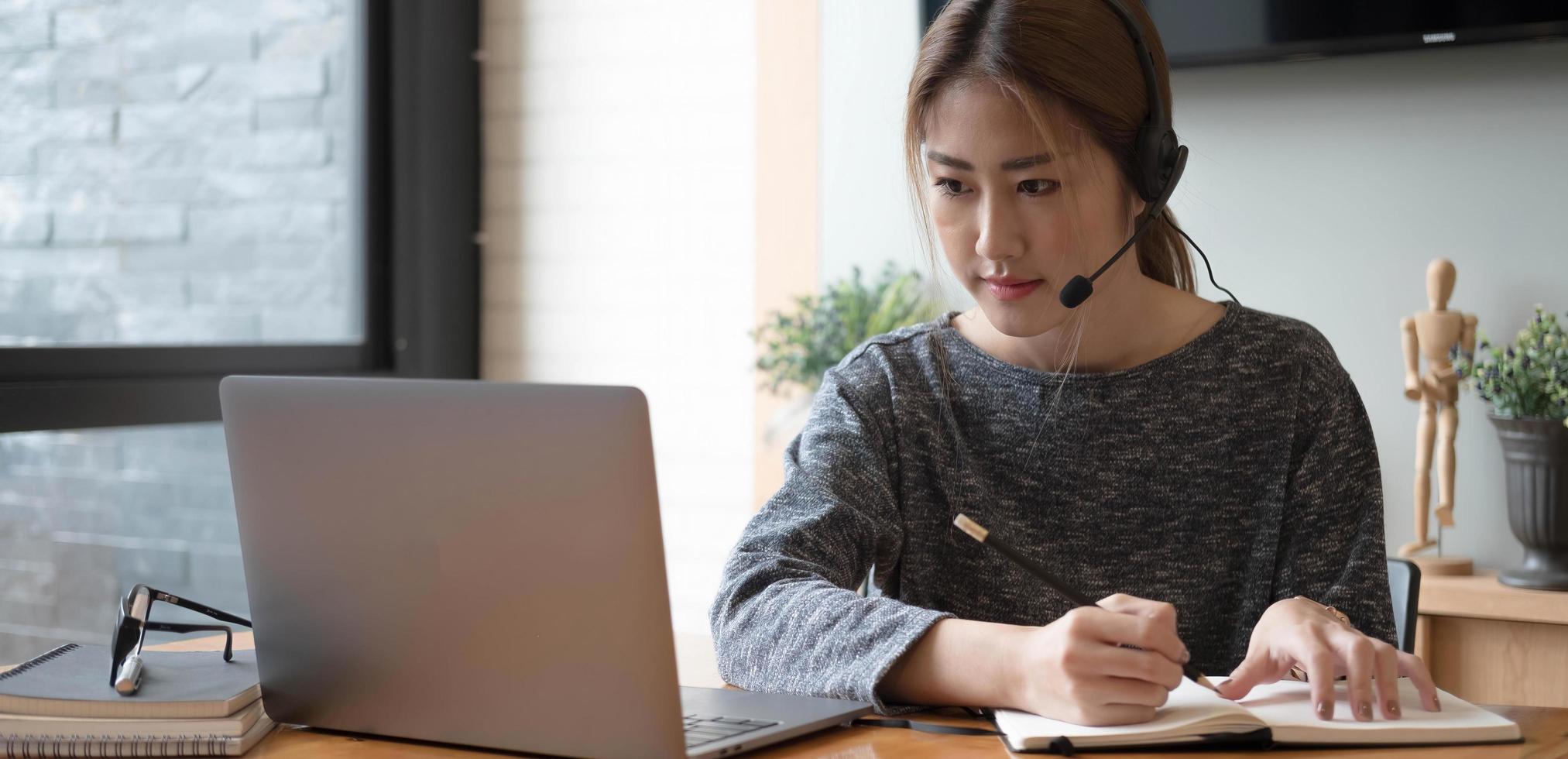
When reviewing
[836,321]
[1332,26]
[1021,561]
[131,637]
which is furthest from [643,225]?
[1021,561]

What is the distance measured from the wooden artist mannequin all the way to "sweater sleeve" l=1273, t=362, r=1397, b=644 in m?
0.97

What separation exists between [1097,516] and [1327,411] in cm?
24

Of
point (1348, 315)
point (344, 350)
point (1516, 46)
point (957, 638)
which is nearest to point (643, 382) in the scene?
point (344, 350)

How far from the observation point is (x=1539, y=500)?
6.97ft

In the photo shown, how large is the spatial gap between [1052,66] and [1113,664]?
1.93ft

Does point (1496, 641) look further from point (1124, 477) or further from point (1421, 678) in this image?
point (1421, 678)

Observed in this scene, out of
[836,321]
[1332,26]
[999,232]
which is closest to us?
[999,232]

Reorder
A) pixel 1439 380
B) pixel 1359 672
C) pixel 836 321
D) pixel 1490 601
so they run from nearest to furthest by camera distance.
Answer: pixel 1359 672, pixel 1490 601, pixel 1439 380, pixel 836 321

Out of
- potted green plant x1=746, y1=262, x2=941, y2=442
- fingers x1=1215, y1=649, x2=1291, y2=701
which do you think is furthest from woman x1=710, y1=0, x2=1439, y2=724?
potted green plant x1=746, y1=262, x2=941, y2=442

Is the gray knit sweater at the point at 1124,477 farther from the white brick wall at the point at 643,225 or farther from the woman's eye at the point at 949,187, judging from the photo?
the white brick wall at the point at 643,225

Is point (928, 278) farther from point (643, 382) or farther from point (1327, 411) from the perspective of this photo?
point (1327, 411)

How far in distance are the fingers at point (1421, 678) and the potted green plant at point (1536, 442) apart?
1.25 metres

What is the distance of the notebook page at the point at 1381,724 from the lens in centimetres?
92

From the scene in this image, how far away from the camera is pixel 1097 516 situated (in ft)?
4.56
